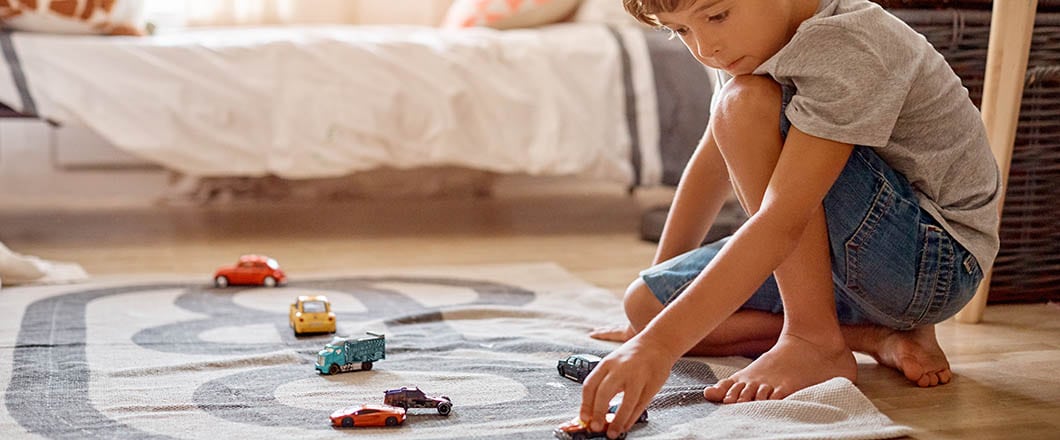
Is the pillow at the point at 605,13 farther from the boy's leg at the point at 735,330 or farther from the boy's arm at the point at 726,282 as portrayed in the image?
the boy's arm at the point at 726,282

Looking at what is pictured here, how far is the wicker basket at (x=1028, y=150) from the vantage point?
1434 millimetres

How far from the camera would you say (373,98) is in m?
2.04

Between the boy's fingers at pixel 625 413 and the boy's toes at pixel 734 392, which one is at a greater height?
the boy's fingers at pixel 625 413

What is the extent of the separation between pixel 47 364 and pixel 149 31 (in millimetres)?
1115

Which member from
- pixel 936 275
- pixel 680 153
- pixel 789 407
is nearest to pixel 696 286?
pixel 789 407

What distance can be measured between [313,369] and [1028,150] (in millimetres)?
937

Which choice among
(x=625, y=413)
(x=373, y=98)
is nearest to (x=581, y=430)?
(x=625, y=413)

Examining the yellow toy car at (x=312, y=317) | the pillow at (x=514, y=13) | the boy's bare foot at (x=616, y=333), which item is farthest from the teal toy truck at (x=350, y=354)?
the pillow at (x=514, y=13)

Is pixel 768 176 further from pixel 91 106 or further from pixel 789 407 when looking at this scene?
pixel 91 106

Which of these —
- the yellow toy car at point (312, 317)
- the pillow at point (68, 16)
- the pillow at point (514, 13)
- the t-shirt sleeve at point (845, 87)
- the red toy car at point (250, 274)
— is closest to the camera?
the t-shirt sleeve at point (845, 87)

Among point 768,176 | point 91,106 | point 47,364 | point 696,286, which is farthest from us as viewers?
point 91,106

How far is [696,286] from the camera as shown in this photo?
3.02 ft

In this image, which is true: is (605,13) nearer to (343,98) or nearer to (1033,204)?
(343,98)

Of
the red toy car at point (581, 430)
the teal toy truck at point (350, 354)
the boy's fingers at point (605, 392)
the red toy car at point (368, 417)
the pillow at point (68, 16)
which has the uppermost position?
the pillow at point (68, 16)
